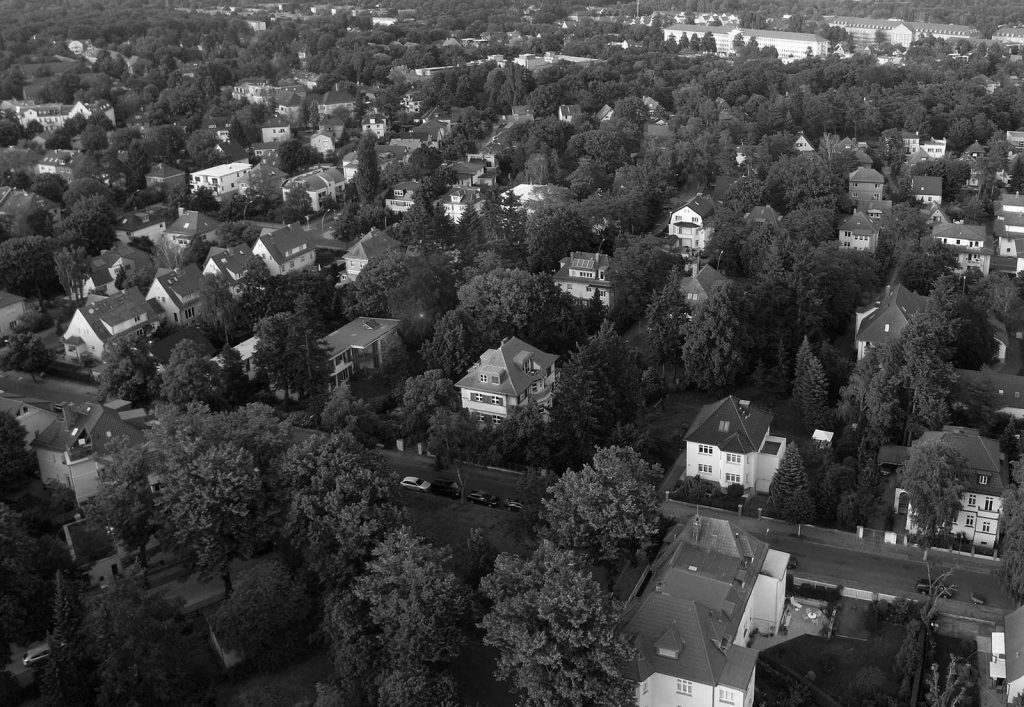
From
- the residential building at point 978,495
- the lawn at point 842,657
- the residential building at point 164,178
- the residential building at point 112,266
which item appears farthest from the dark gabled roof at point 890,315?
the residential building at point 164,178

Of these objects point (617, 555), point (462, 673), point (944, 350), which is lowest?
point (462, 673)

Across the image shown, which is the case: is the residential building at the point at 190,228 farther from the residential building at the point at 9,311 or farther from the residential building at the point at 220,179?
the residential building at the point at 9,311

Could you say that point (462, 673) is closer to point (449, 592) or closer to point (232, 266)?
point (449, 592)

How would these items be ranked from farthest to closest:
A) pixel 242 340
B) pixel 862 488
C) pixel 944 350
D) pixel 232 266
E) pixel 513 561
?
1. pixel 232 266
2. pixel 242 340
3. pixel 944 350
4. pixel 862 488
5. pixel 513 561

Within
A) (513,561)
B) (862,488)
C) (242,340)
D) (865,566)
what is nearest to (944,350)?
(862,488)

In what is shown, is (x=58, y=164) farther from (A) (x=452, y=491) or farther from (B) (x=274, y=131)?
(A) (x=452, y=491)

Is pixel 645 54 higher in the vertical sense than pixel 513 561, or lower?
higher
